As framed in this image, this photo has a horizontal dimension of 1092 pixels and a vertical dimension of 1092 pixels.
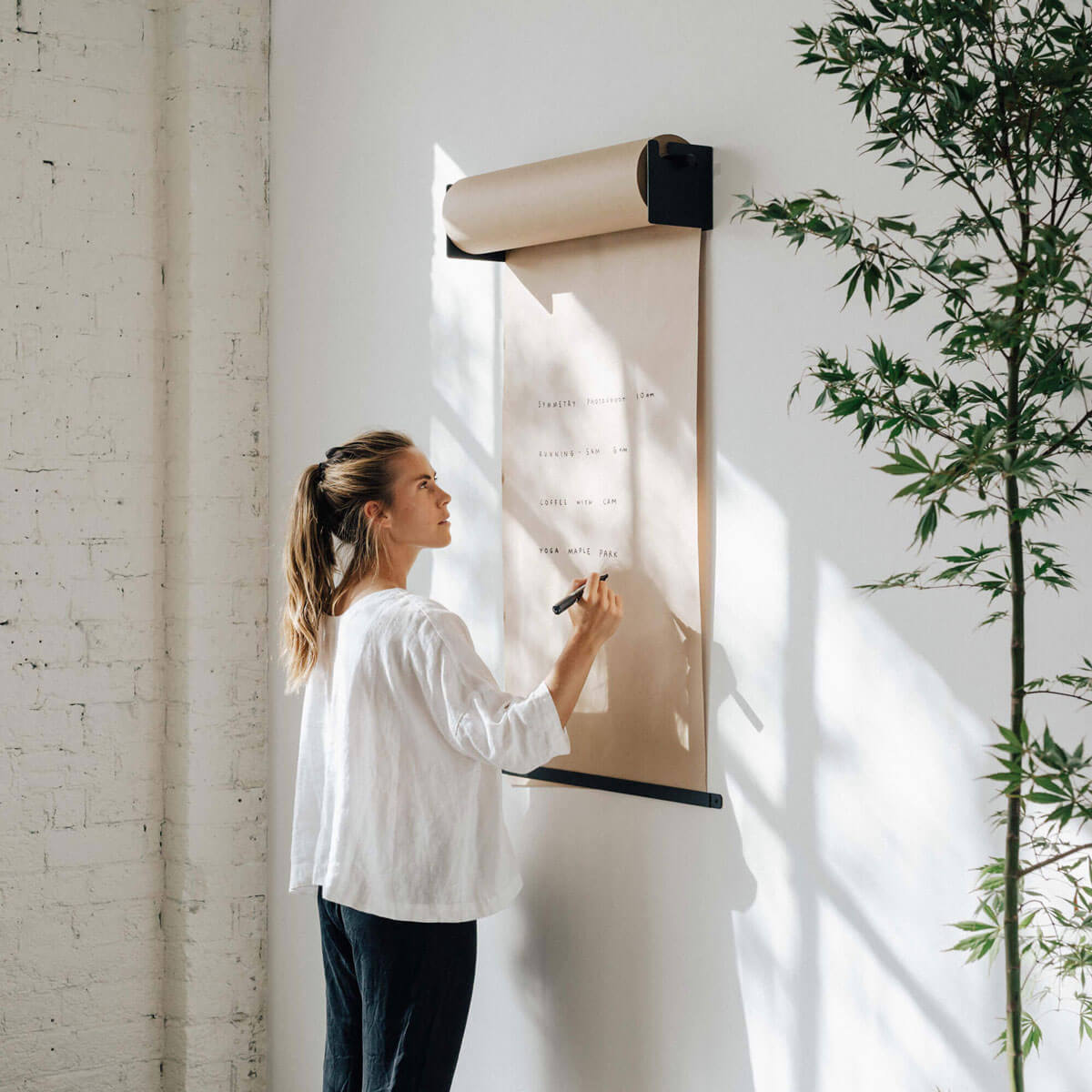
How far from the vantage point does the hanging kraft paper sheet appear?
6.80 feet

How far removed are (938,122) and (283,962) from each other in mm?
2483

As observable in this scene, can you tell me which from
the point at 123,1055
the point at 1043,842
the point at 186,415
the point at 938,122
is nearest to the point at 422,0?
the point at 186,415

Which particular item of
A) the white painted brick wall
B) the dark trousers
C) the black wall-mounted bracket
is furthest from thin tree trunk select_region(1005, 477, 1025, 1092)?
the white painted brick wall

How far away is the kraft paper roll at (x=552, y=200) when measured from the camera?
199cm

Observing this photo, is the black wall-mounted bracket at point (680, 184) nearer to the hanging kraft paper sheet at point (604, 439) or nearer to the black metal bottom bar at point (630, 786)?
the hanging kraft paper sheet at point (604, 439)

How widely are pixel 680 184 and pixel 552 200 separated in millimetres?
223

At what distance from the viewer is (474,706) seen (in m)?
2.03

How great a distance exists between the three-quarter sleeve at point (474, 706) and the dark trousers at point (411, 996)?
318 mm

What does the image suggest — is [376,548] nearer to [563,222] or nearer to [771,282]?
[563,222]

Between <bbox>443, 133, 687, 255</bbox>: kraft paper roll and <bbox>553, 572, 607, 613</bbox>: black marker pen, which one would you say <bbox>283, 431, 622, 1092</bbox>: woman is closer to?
<bbox>553, 572, 607, 613</bbox>: black marker pen

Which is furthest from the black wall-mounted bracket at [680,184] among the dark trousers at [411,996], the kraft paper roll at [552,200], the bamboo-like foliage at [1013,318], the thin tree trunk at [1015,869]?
the dark trousers at [411,996]

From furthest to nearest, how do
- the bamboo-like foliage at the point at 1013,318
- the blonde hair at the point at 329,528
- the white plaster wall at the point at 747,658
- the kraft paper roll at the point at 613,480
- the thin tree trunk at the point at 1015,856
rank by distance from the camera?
1. the blonde hair at the point at 329,528
2. the kraft paper roll at the point at 613,480
3. the white plaster wall at the point at 747,658
4. the thin tree trunk at the point at 1015,856
5. the bamboo-like foliage at the point at 1013,318

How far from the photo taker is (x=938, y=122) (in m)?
1.29

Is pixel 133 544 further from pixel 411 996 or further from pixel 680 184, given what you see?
pixel 680 184
